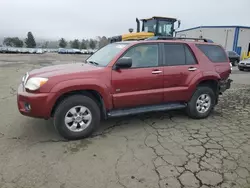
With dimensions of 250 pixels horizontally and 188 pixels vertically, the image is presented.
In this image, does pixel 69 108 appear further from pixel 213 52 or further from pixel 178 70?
pixel 213 52

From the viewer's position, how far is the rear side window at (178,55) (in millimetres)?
4379

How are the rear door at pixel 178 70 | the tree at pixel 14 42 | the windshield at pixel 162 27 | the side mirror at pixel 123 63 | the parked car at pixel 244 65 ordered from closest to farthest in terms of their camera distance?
1. the side mirror at pixel 123 63
2. the rear door at pixel 178 70
3. the windshield at pixel 162 27
4. the parked car at pixel 244 65
5. the tree at pixel 14 42

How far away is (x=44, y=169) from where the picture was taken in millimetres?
2838

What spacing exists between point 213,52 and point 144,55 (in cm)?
196

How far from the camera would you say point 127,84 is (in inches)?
153

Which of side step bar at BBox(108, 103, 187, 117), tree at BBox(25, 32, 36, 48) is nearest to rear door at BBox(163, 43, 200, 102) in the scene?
side step bar at BBox(108, 103, 187, 117)

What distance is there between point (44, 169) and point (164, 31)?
36.3 feet

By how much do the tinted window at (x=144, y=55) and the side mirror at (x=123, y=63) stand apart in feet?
0.85

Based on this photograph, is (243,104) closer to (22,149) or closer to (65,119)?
(65,119)

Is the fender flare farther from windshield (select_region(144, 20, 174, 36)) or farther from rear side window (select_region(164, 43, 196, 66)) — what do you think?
windshield (select_region(144, 20, 174, 36))

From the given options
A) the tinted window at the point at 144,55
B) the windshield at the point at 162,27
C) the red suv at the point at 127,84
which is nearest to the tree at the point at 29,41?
the windshield at the point at 162,27

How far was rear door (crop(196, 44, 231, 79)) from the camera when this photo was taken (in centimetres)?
489

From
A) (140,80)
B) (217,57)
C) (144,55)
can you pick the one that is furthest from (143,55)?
(217,57)

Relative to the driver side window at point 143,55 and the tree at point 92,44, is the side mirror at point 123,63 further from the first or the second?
the tree at point 92,44
